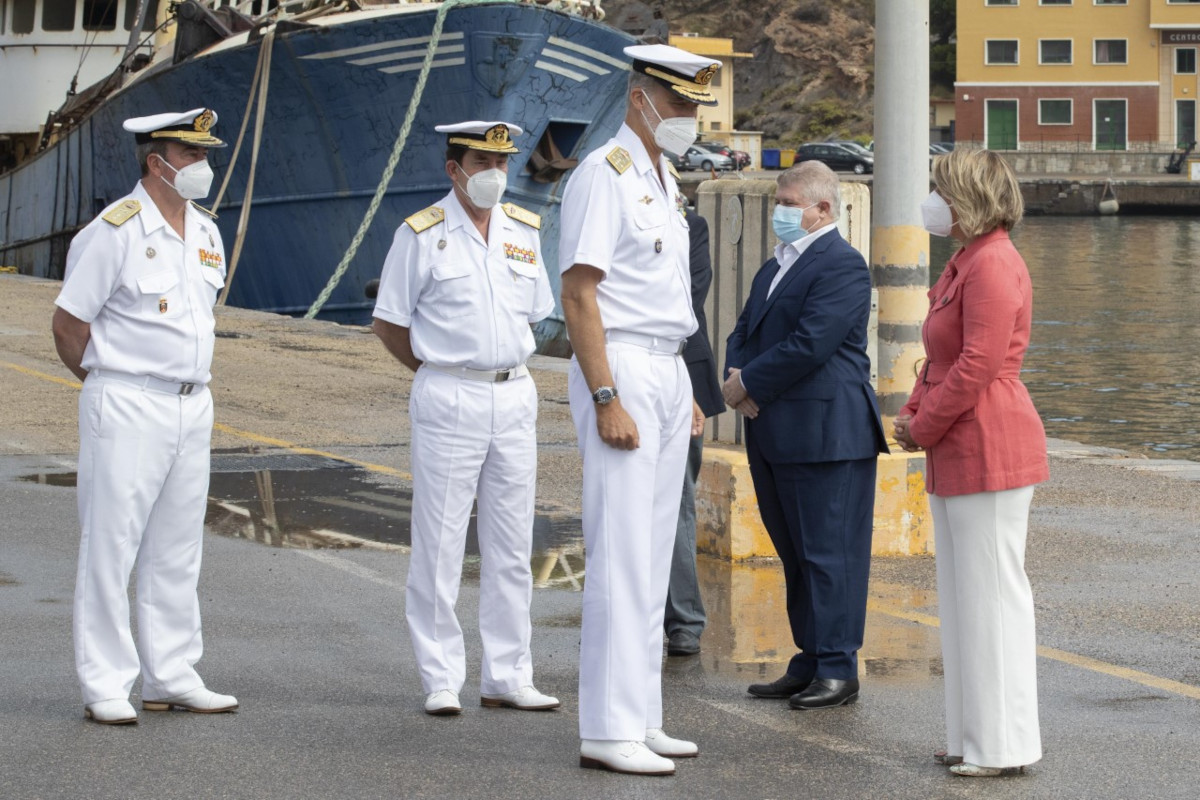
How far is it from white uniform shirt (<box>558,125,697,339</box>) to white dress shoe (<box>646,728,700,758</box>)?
1.12m

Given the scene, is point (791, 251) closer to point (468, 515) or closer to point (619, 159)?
point (619, 159)

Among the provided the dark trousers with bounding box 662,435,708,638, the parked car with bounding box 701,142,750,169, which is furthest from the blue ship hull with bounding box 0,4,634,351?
the parked car with bounding box 701,142,750,169

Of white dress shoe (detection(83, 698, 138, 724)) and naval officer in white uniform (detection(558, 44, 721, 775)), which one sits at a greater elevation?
naval officer in white uniform (detection(558, 44, 721, 775))

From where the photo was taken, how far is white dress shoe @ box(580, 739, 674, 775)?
5.10 m

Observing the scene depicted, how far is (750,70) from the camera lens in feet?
364

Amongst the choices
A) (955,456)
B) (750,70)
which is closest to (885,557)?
(955,456)

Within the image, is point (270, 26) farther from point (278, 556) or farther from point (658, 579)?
point (658, 579)

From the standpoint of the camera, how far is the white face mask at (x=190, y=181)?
5.66 metres

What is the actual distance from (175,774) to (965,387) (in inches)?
93.5

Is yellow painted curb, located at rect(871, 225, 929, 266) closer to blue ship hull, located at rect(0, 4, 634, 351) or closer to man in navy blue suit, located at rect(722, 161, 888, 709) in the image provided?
man in navy blue suit, located at rect(722, 161, 888, 709)

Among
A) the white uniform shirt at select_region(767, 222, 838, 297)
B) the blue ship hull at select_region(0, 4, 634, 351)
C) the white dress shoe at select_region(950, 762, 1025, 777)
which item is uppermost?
the blue ship hull at select_region(0, 4, 634, 351)

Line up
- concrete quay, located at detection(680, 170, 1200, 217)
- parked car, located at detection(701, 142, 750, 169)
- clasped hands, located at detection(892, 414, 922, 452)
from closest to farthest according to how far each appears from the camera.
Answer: clasped hands, located at detection(892, 414, 922, 452), concrete quay, located at detection(680, 170, 1200, 217), parked car, located at detection(701, 142, 750, 169)

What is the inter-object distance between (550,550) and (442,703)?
2.77 metres

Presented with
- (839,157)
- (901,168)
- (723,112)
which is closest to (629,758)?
(901,168)
